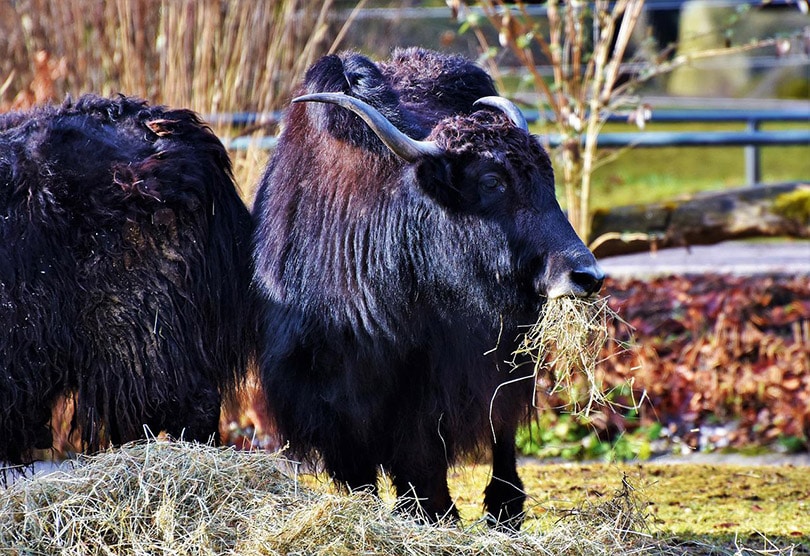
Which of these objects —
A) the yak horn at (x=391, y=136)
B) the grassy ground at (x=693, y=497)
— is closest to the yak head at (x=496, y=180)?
the yak horn at (x=391, y=136)

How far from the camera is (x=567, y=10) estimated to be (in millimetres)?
7418

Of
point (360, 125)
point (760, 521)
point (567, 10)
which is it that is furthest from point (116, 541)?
point (567, 10)

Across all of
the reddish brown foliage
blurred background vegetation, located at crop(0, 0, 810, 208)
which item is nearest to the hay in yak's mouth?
the reddish brown foliage

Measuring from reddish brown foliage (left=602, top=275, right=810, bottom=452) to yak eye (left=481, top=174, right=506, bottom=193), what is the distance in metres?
3.17

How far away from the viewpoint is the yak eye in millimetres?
4094

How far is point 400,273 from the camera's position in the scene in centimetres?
425

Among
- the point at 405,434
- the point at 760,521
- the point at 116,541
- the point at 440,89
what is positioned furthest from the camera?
the point at 760,521

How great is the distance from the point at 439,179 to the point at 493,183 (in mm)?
195

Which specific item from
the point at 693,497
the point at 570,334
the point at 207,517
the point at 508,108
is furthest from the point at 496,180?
the point at 693,497

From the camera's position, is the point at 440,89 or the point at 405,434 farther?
the point at 440,89

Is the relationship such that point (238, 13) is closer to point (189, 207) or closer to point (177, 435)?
point (189, 207)

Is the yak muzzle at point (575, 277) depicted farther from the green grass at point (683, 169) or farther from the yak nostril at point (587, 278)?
the green grass at point (683, 169)

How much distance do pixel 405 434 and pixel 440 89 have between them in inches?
55.3

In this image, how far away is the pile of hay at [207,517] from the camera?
3.65 meters
